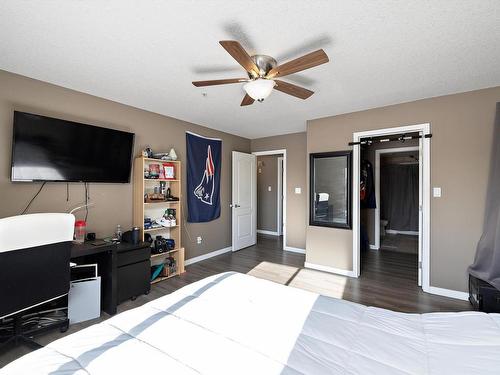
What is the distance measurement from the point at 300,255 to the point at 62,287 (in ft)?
12.2

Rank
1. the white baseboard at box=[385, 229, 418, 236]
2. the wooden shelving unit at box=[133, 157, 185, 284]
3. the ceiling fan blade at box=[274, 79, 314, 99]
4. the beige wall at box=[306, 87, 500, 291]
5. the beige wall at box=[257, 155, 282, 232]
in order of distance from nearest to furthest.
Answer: the ceiling fan blade at box=[274, 79, 314, 99] → the beige wall at box=[306, 87, 500, 291] → the wooden shelving unit at box=[133, 157, 185, 284] → the beige wall at box=[257, 155, 282, 232] → the white baseboard at box=[385, 229, 418, 236]

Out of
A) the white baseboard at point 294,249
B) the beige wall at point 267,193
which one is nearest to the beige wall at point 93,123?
the white baseboard at point 294,249

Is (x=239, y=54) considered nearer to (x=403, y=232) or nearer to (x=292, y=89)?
(x=292, y=89)

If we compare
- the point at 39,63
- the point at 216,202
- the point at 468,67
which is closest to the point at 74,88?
the point at 39,63

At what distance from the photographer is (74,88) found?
276 cm


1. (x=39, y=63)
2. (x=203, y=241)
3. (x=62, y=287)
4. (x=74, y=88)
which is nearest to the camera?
(x=62, y=287)

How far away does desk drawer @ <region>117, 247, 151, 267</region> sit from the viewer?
270cm

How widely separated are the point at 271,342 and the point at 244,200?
414cm

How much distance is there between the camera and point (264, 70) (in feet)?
6.99

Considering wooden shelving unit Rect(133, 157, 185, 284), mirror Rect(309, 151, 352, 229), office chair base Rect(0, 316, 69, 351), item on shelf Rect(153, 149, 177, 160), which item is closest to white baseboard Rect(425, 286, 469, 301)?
mirror Rect(309, 151, 352, 229)

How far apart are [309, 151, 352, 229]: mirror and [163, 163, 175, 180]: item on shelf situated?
2201mm

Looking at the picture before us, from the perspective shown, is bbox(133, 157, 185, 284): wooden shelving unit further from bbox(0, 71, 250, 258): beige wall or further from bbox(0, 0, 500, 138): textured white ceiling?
bbox(0, 0, 500, 138): textured white ceiling

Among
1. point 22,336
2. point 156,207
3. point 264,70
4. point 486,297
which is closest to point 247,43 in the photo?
point 264,70

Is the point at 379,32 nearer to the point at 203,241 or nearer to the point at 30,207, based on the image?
the point at 30,207
